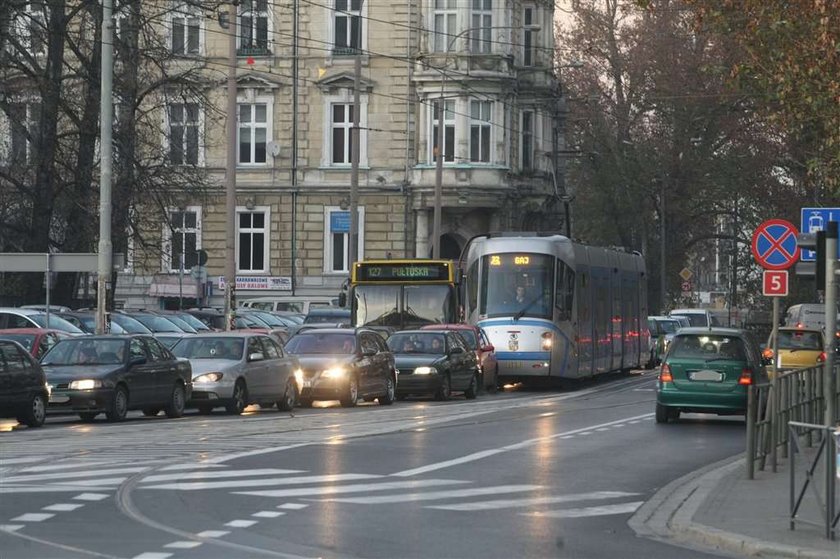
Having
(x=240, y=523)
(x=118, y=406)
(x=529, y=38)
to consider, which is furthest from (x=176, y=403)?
(x=529, y=38)

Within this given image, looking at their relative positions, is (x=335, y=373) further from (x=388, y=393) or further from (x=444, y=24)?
(x=444, y=24)

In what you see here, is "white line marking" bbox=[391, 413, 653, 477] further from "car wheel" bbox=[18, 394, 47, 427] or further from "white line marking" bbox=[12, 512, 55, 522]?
"car wheel" bbox=[18, 394, 47, 427]

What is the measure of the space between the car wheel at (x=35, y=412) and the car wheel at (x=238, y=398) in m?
4.55

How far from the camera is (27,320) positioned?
126ft

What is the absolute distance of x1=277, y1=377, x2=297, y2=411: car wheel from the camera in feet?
106

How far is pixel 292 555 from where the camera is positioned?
12.1 metres

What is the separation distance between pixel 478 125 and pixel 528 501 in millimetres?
53094

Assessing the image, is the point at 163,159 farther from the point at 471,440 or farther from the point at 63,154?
the point at 471,440

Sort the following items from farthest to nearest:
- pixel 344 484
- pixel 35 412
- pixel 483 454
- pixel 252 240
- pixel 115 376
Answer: pixel 252 240, pixel 115 376, pixel 35 412, pixel 483 454, pixel 344 484

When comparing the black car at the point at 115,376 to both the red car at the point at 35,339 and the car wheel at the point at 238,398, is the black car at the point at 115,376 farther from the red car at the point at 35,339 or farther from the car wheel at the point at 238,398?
the red car at the point at 35,339

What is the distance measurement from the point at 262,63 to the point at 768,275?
49847mm

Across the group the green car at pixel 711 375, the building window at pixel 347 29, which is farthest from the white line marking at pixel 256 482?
the building window at pixel 347 29

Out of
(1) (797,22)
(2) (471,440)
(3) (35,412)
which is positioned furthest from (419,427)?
(1) (797,22)

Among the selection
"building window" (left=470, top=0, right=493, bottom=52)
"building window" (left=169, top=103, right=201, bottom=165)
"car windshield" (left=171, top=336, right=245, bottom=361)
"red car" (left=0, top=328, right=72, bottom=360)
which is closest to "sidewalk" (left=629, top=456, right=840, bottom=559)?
"car windshield" (left=171, top=336, right=245, bottom=361)
